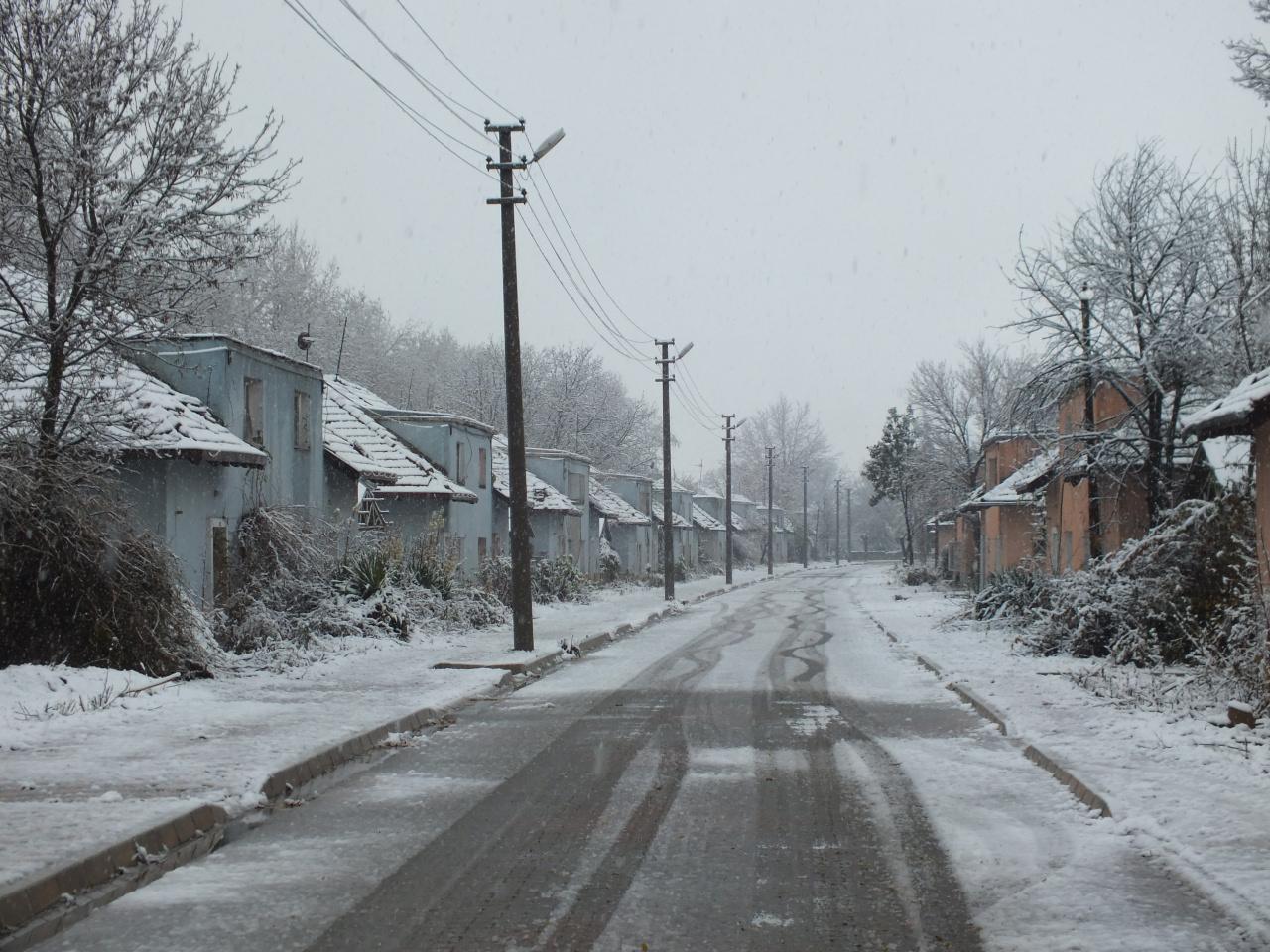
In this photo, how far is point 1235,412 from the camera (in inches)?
418

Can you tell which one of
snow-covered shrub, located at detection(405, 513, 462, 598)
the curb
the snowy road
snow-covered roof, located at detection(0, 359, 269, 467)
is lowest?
the snowy road

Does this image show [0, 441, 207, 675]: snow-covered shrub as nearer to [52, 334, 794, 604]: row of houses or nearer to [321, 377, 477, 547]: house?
[52, 334, 794, 604]: row of houses

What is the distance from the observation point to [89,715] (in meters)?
11.5

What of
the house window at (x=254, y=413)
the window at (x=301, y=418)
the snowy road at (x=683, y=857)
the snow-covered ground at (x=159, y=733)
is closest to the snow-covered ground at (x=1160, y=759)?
the snowy road at (x=683, y=857)

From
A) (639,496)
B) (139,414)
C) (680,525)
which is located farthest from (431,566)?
(680,525)

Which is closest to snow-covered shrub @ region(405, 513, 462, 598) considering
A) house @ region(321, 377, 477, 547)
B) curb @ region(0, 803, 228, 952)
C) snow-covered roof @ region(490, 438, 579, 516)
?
house @ region(321, 377, 477, 547)

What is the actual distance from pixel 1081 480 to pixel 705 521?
63847 mm

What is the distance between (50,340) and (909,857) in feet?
38.5

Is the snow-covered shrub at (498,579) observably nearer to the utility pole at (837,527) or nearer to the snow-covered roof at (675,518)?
the snow-covered roof at (675,518)

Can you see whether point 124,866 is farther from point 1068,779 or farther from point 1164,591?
point 1164,591

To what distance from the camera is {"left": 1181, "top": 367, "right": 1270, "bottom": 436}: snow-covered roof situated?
413 inches

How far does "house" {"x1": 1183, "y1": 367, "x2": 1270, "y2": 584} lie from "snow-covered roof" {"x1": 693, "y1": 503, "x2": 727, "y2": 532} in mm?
74979

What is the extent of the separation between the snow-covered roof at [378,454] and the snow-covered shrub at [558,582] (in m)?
3.42

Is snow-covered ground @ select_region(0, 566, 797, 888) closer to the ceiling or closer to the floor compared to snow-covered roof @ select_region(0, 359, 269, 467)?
closer to the floor
